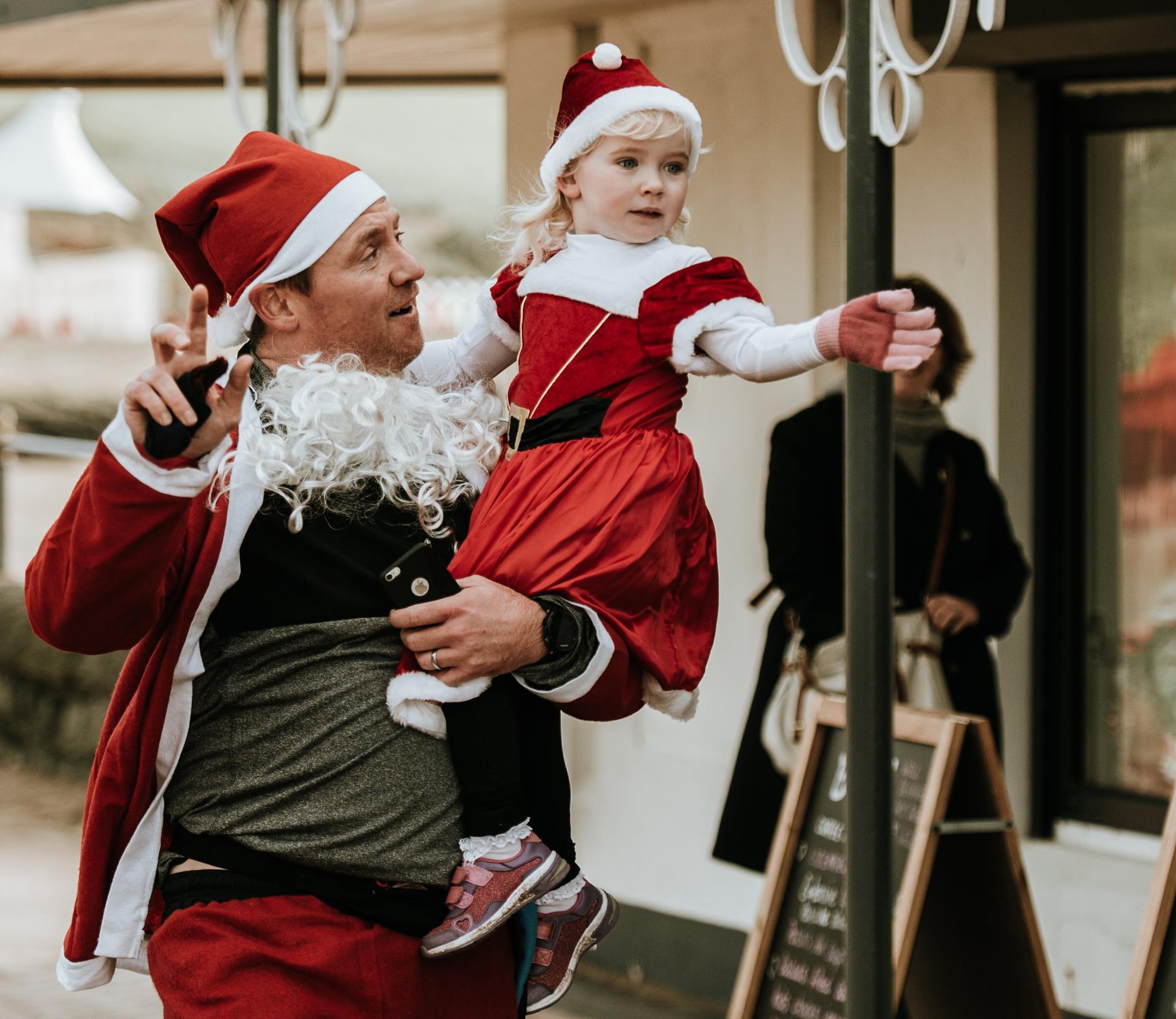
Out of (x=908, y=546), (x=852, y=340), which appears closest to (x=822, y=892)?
(x=908, y=546)

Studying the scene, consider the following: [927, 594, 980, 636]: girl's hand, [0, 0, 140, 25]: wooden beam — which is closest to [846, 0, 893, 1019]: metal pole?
[927, 594, 980, 636]: girl's hand

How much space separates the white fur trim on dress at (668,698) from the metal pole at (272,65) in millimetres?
2551

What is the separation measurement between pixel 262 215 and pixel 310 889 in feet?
2.86

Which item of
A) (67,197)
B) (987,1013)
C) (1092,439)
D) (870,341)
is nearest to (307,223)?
(870,341)

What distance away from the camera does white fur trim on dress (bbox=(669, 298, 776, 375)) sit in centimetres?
228

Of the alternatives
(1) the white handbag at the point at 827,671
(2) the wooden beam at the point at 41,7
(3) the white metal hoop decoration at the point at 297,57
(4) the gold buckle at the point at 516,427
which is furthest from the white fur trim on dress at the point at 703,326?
(2) the wooden beam at the point at 41,7

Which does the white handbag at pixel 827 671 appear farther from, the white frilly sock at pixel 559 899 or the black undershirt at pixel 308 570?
the black undershirt at pixel 308 570

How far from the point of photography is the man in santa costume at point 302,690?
2.16 metres

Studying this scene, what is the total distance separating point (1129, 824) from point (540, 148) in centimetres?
270

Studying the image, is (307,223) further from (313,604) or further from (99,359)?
(99,359)

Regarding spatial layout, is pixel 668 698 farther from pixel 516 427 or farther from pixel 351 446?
pixel 351 446

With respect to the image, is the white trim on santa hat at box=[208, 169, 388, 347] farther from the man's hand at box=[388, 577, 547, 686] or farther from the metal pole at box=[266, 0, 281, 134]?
the metal pole at box=[266, 0, 281, 134]

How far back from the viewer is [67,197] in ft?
50.8

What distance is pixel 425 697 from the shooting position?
217 centimetres
